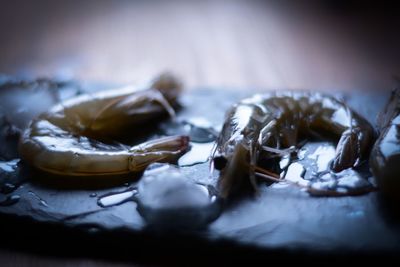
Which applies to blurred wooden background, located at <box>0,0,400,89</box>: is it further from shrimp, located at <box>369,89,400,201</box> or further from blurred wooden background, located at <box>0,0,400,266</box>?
shrimp, located at <box>369,89,400,201</box>

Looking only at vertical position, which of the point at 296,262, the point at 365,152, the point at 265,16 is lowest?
the point at 296,262

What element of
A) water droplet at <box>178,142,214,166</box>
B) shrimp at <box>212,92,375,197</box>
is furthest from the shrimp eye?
water droplet at <box>178,142,214,166</box>

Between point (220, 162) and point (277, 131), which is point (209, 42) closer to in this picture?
point (277, 131)

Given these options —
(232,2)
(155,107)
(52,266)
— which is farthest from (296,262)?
(232,2)

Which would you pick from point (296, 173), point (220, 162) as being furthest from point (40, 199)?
point (296, 173)

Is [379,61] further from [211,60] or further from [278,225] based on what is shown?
[278,225]

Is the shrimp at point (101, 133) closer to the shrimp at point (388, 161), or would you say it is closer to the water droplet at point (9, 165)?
the water droplet at point (9, 165)

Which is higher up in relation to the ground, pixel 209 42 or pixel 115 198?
pixel 209 42
